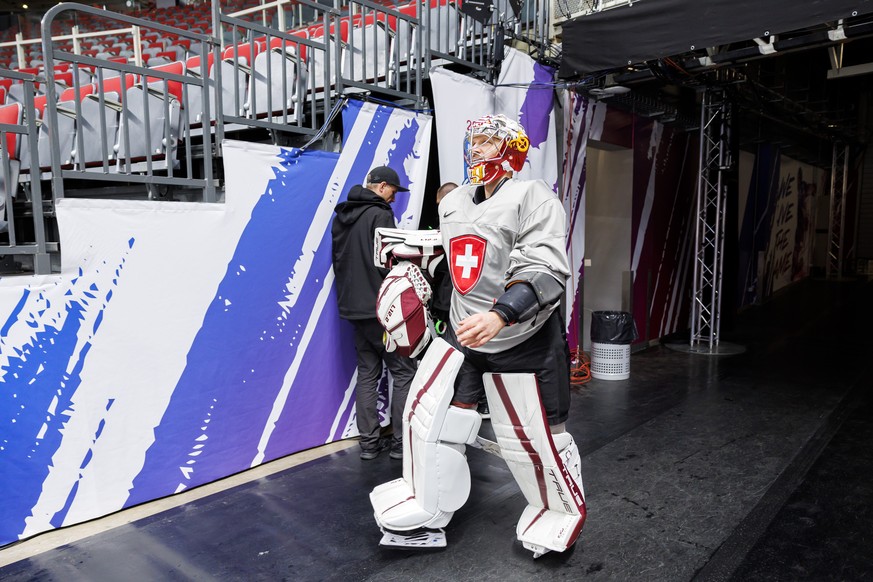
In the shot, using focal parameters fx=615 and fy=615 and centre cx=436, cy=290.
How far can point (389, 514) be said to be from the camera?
2.53 metres

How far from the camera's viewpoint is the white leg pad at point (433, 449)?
2436 millimetres

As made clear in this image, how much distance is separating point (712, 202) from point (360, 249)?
495cm

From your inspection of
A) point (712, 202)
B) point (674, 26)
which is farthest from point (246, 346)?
point (712, 202)

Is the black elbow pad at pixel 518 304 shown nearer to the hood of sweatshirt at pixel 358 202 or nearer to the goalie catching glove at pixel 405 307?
the goalie catching glove at pixel 405 307

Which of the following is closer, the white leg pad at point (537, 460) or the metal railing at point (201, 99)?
the white leg pad at point (537, 460)

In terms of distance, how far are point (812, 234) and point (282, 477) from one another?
1573 centimetres

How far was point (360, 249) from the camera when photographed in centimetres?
356

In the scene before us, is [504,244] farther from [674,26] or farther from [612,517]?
[674,26]

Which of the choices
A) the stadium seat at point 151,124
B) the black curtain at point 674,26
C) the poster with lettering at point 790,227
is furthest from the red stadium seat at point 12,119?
the poster with lettering at point 790,227

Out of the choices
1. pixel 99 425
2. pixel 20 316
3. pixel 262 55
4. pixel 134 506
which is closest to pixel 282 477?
pixel 134 506

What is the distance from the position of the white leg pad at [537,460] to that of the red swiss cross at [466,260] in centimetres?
38

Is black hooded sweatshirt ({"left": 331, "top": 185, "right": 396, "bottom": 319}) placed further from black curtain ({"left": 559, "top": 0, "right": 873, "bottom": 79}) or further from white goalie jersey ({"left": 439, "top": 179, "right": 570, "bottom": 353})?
black curtain ({"left": 559, "top": 0, "right": 873, "bottom": 79})

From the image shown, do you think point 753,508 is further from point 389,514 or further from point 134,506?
point 134,506

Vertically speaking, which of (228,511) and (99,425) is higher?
(99,425)
